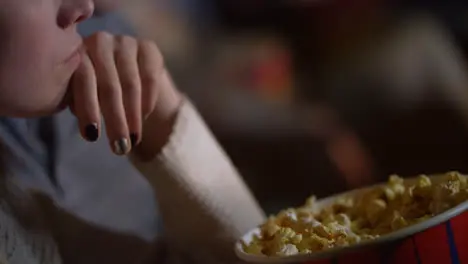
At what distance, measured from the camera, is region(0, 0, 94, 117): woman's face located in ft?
1.05

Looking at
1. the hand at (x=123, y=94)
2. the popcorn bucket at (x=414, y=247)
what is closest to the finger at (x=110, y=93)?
the hand at (x=123, y=94)

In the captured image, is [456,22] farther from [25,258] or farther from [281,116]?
[25,258]

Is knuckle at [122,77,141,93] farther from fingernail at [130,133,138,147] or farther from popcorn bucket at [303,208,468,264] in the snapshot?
popcorn bucket at [303,208,468,264]

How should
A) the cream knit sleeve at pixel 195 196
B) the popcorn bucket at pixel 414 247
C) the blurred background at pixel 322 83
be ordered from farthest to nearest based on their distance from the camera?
1. the blurred background at pixel 322 83
2. the cream knit sleeve at pixel 195 196
3. the popcorn bucket at pixel 414 247

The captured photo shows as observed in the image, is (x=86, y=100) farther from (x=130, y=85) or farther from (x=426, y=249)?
(x=426, y=249)

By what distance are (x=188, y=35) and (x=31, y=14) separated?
285 mm

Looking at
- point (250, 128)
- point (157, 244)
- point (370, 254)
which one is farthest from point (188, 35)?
point (370, 254)

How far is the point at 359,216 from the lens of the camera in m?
0.37

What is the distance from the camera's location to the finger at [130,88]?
14.8 inches

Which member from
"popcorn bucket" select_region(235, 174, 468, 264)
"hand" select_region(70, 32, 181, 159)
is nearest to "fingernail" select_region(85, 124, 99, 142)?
"hand" select_region(70, 32, 181, 159)

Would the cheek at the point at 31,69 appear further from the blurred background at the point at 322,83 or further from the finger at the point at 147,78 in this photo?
the blurred background at the point at 322,83

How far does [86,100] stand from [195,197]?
0.08 meters

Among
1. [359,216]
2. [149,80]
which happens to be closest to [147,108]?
[149,80]

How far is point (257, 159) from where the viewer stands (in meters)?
0.56
